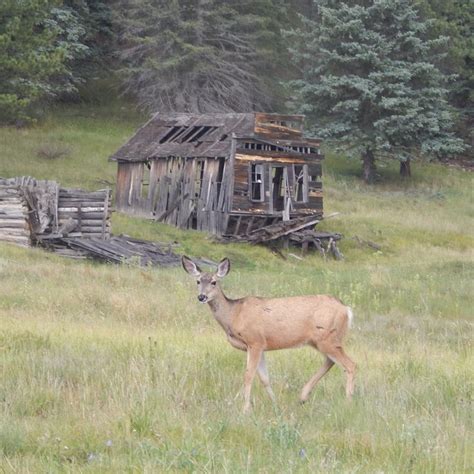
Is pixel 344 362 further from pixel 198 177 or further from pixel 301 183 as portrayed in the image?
pixel 198 177

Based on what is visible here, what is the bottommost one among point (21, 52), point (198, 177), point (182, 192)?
point (182, 192)

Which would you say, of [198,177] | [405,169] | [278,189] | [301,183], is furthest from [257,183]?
[405,169]

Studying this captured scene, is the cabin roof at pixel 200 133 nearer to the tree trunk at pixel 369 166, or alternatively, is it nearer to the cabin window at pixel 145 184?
the cabin window at pixel 145 184

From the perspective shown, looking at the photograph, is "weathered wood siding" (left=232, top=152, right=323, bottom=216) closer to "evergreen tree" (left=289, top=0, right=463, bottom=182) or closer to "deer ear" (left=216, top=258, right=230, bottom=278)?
"evergreen tree" (left=289, top=0, right=463, bottom=182)

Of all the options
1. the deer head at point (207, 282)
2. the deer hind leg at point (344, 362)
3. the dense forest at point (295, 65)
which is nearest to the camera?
the deer hind leg at point (344, 362)

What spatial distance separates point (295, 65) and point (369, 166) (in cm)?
980

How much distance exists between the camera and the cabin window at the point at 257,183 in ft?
125

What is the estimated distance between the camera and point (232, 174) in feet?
123

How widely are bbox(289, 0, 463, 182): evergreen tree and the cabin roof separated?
982cm

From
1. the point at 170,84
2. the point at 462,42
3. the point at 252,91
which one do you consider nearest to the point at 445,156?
the point at 462,42

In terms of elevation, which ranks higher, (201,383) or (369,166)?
(369,166)

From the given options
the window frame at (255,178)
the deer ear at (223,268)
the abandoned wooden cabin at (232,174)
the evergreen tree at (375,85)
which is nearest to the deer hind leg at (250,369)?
the deer ear at (223,268)

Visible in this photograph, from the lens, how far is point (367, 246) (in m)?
37.4

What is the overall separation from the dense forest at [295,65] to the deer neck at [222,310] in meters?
38.2
